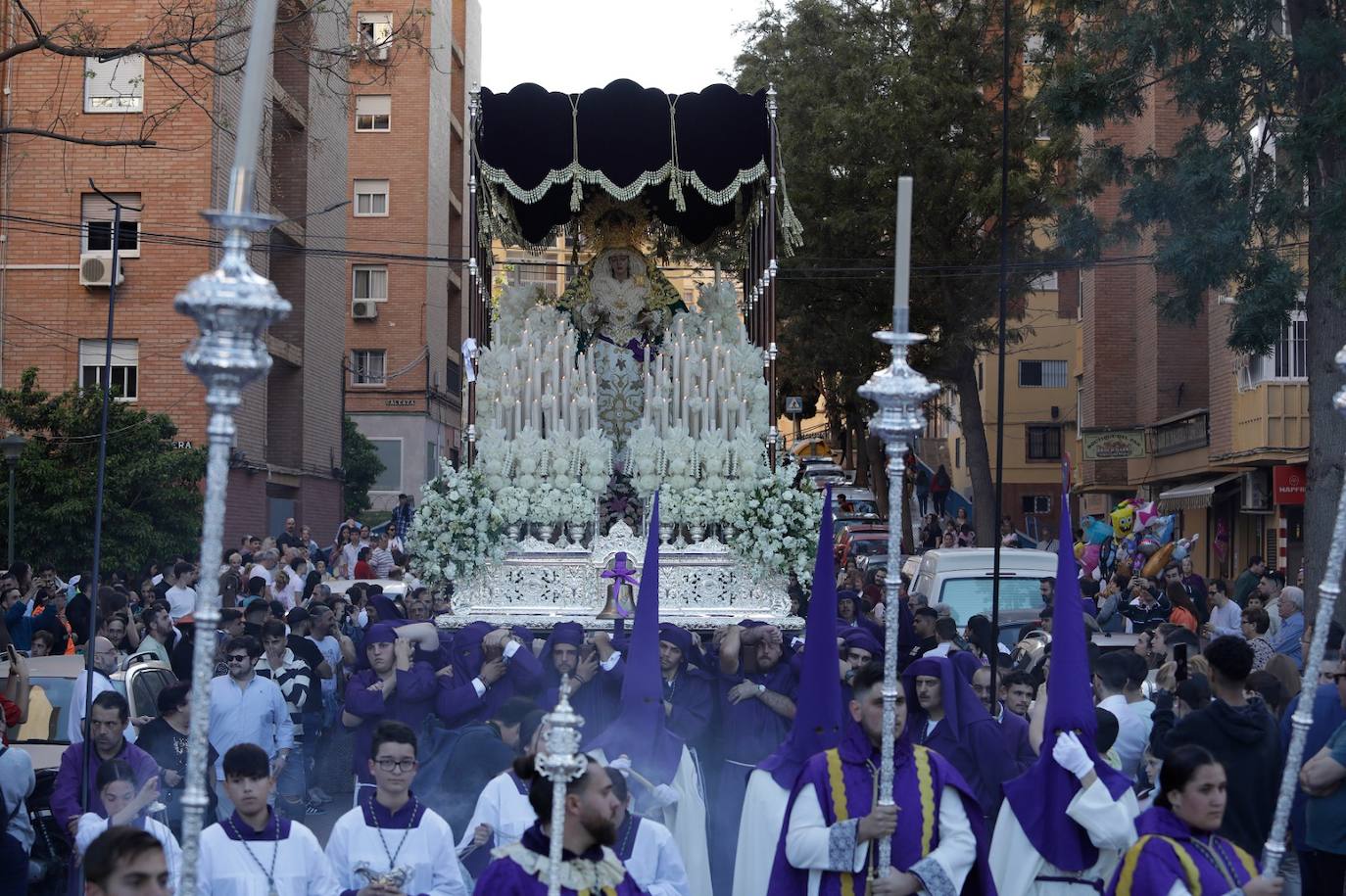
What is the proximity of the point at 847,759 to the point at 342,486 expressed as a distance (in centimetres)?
3124

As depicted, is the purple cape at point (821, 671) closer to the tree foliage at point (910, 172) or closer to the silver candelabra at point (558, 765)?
the silver candelabra at point (558, 765)

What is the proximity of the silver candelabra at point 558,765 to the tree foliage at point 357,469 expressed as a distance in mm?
34023

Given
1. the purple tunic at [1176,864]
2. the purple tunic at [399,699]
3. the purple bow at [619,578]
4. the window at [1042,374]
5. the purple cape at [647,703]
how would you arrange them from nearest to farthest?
the purple tunic at [1176,864] → the purple cape at [647,703] → the purple tunic at [399,699] → the purple bow at [619,578] → the window at [1042,374]

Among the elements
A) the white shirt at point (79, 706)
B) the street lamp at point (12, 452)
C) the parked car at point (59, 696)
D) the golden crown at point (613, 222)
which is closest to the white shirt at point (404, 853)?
the white shirt at point (79, 706)

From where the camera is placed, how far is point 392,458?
44.7 m

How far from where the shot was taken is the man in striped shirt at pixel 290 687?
11.1 meters

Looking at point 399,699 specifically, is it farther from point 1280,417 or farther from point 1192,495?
point 1192,495

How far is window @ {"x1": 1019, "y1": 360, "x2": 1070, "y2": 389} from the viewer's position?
49.3 meters

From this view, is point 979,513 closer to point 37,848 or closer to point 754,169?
point 754,169

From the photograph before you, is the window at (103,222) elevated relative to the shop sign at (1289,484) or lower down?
elevated

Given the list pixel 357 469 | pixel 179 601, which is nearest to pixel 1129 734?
pixel 179 601

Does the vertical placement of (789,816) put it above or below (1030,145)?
below

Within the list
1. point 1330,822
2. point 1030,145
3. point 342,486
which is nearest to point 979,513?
point 1030,145

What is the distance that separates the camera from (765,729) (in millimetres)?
Result: 9344
